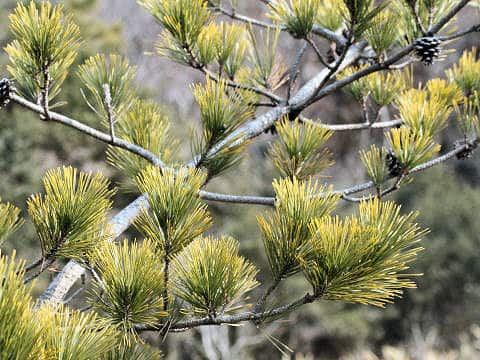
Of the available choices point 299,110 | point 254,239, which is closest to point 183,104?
point 254,239

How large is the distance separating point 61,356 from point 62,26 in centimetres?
44

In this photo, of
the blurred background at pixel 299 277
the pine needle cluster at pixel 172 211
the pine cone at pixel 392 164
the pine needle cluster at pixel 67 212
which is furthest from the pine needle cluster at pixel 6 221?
the blurred background at pixel 299 277

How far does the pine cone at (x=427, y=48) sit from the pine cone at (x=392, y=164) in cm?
19

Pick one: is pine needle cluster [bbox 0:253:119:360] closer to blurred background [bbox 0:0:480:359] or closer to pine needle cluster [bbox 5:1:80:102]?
pine needle cluster [bbox 5:1:80:102]

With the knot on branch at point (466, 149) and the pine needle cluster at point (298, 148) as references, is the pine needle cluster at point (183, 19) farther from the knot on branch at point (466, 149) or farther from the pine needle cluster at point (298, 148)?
the knot on branch at point (466, 149)

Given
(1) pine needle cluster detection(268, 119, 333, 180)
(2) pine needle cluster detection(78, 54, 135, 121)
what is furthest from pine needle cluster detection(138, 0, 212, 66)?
(1) pine needle cluster detection(268, 119, 333, 180)

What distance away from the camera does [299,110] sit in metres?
0.99

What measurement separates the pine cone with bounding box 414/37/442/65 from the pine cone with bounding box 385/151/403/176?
0.19 meters

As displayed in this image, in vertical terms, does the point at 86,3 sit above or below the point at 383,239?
above

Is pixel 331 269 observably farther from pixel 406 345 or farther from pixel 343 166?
pixel 343 166

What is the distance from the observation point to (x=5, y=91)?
74 cm

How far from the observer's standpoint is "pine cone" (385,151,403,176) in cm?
101

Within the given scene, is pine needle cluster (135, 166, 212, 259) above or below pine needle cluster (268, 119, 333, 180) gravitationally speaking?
below

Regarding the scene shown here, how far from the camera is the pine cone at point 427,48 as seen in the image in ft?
2.85
